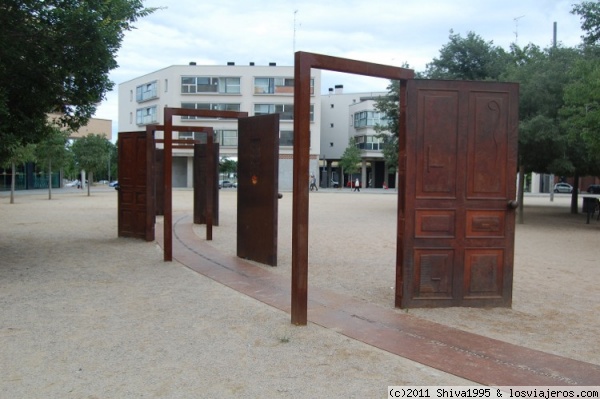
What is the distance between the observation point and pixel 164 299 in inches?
252

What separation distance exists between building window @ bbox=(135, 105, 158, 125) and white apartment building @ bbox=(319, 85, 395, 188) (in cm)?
2195

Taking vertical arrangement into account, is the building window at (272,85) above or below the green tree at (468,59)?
above

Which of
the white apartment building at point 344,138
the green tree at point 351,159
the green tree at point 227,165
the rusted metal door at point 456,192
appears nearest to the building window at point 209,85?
the green tree at point 227,165

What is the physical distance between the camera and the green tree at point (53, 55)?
801 cm

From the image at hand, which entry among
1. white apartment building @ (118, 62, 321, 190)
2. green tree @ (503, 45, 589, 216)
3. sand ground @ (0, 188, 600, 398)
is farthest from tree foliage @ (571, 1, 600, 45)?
white apartment building @ (118, 62, 321, 190)

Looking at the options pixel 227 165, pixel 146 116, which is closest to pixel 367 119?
pixel 227 165

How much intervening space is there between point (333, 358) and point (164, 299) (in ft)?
9.04

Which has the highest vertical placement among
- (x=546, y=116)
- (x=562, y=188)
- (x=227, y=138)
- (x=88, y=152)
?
(x=227, y=138)

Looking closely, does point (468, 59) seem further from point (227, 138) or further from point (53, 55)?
point (227, 138)

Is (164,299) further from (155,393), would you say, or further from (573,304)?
(573,304)

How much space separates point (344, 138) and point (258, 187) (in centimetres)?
6189

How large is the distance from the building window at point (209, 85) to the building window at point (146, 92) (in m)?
4.38

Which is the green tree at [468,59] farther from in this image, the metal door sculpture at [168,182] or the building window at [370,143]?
the building window at [370,143]

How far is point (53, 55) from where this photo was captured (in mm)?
8438
